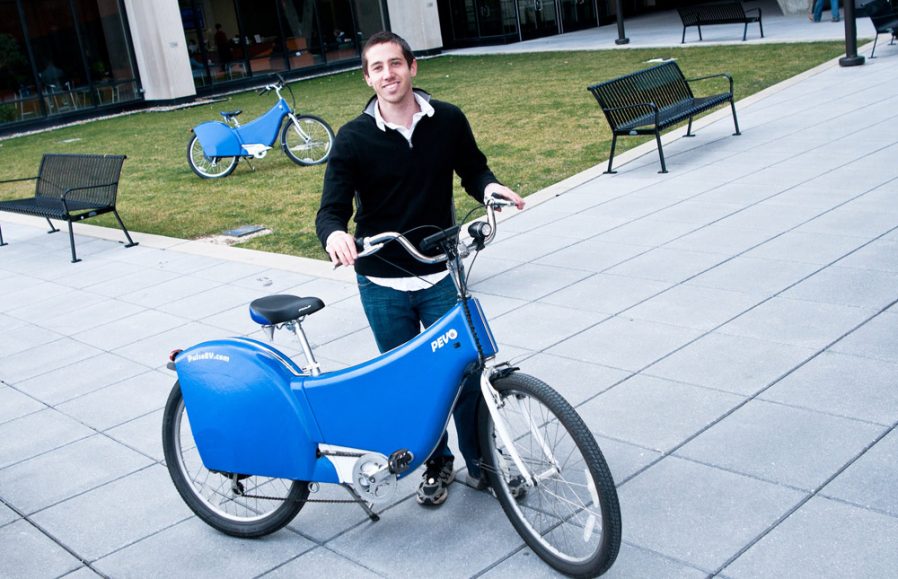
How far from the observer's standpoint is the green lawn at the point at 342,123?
11039mm

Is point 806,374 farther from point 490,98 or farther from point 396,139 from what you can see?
point 490,98

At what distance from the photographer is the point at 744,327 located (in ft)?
18.2

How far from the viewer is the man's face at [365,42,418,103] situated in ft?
11.9

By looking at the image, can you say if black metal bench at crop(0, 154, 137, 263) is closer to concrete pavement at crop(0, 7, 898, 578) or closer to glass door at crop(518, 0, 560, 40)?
concrete pavement at crop(0, 7, 898, 578)

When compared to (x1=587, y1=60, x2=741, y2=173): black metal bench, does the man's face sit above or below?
above

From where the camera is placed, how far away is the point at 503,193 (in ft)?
12.1

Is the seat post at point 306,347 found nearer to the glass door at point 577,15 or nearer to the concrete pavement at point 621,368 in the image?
the concrete pavement at point 621,368

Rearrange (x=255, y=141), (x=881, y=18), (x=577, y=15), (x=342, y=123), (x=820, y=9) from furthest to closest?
(x=577, y=15), (x=820, y=9), (x=342, y=123), (x=881, y=18), (x=255, y=141)

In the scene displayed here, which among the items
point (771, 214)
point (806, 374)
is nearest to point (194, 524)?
point (806, 374)

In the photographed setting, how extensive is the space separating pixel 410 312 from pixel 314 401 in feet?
1.85

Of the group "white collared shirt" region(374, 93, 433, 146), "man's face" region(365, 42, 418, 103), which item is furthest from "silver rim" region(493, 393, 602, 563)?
"man's face" region(365, 42, 418, 103)

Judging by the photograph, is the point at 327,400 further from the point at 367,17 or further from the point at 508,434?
the point at 367,17

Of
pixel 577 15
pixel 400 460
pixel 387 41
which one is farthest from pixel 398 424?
pixel 577 15

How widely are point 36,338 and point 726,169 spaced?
20.5ft
